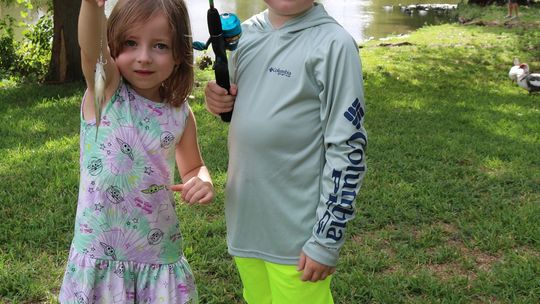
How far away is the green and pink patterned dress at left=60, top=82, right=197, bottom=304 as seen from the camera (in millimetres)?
1714

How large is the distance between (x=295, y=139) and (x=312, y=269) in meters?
0.37

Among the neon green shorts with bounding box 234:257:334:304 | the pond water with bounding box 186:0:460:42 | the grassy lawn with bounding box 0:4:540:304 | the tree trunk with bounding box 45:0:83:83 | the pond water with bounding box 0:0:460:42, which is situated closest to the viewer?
the neon green shorts with bounding box 234:257:334:304

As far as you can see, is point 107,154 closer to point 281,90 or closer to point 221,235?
point 281,90

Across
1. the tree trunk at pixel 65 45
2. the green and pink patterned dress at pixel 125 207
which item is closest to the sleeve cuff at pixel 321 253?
the green and pink patterned dress at pixel 125 207

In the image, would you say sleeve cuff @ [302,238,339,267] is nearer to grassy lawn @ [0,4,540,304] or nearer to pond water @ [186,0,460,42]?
grassy lawn @ [0,4,540,304]

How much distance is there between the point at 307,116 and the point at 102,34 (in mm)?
593

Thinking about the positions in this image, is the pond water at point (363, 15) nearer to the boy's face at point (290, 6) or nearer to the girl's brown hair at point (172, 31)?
the girl's brown hair at point (172, 31)

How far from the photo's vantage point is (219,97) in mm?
1790

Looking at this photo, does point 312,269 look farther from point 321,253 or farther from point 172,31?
point 172,31

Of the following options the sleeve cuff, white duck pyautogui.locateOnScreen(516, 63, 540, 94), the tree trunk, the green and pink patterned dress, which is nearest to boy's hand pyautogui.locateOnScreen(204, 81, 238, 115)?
the green and pink patterned dress

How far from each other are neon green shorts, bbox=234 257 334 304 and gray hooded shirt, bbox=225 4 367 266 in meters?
0.05

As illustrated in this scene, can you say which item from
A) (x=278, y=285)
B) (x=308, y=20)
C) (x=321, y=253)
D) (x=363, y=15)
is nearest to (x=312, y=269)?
(x=321, y=253)

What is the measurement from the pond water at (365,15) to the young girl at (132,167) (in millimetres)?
10160

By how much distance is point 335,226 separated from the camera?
1613 mm
